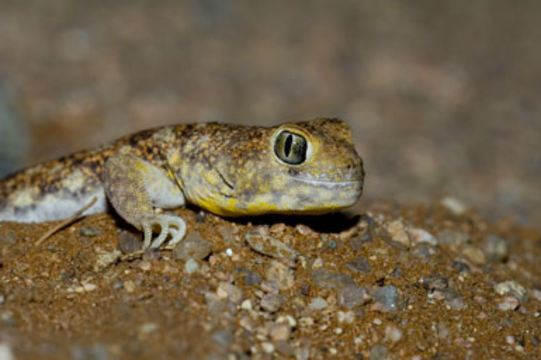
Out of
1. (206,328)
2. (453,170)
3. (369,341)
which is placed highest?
(206,328)

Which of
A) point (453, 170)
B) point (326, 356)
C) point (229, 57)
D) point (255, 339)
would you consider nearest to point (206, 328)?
point (255, 339)

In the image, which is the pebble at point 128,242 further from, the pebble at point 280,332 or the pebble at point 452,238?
the pebble at point 452,238

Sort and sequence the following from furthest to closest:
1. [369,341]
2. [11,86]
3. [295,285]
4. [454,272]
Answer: [11,86] → [454,272] → [295,285] → [369,341]

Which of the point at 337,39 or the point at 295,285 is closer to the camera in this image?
the point at 295,285

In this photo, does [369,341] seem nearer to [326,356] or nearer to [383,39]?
[326,356]

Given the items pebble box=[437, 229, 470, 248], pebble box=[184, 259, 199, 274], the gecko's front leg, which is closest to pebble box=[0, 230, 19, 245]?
the gecko's front leg

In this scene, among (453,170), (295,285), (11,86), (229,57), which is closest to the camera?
(295,285)

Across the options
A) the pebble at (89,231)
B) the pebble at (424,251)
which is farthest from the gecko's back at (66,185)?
the pebble at (424,251)
